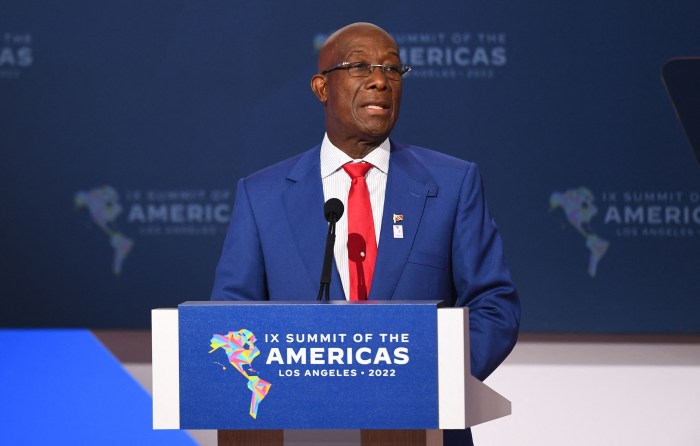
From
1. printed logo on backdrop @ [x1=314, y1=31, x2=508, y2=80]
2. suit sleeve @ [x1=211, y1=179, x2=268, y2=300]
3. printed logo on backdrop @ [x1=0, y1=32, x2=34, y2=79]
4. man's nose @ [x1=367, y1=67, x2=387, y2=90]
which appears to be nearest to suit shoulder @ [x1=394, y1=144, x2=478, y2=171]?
man's nose @ [x1=367, y1=67, x2=387, y2=90]

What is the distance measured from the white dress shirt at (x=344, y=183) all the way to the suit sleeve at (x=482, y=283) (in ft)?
0.51

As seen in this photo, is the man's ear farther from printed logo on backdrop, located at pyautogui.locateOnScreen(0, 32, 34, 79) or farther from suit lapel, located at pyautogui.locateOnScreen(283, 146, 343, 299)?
printed logo on backdrop, located at pyautogui.locateOnScreen(0, 32, 34, 79)

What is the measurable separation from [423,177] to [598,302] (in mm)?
5121

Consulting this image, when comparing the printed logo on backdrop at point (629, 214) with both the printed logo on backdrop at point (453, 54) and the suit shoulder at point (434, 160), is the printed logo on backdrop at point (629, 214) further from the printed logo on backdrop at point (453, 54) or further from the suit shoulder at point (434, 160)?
the suit shoulder at point (434, 160)

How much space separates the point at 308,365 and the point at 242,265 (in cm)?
56

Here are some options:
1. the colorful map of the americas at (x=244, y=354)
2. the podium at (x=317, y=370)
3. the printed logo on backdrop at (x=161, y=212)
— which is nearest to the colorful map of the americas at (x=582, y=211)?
the printed logo on backdrop at (x=161, y=212)

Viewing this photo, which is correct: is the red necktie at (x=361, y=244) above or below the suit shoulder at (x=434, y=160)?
below

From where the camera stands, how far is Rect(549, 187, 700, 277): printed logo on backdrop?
22.7ft

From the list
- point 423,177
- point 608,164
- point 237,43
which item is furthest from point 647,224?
point 423,177

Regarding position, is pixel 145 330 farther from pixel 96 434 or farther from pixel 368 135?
pixel 368 135

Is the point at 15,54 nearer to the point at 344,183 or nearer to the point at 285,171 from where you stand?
the point at 285,171

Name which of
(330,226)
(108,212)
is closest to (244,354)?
(330,226)

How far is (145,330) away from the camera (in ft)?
24.6

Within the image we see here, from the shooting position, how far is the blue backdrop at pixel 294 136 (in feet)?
22.9
